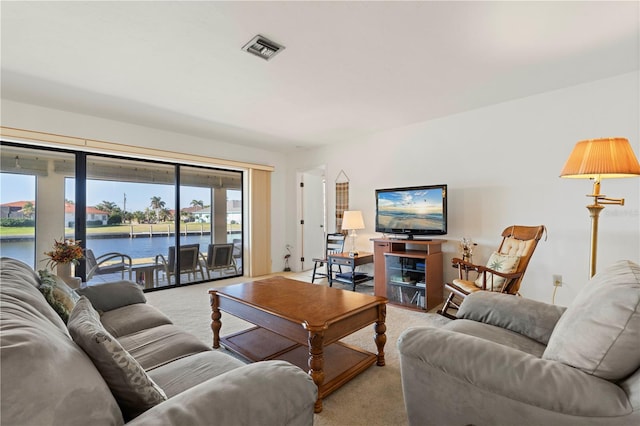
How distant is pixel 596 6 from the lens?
1862 mm

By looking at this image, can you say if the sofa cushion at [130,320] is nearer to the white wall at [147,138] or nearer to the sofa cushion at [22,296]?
the sofa cushion at [22,296]

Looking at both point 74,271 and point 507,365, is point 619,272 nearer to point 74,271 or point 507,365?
point 507,365

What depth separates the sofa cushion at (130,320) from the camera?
1.80 meters

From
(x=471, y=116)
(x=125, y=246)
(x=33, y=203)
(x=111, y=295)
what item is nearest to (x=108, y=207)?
(x=125, y=246)

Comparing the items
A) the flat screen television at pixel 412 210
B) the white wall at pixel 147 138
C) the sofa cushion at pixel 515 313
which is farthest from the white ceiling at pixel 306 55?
the sofa cushion at pixel 515 313

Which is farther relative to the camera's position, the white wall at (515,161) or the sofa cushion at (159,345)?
the white wall at (515,161)

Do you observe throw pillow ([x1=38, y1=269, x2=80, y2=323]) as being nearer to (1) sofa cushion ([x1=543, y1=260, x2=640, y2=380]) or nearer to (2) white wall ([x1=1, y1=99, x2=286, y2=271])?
(1) sofa cushion ([x1=543, y1=260, x2=640, y2=380])

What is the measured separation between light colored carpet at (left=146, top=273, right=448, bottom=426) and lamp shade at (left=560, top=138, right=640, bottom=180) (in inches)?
71.3

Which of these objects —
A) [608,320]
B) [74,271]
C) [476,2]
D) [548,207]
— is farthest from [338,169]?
[608,320]

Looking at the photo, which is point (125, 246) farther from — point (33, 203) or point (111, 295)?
point (111, 295)

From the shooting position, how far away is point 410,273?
3.71 m

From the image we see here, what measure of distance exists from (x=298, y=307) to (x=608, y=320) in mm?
1552

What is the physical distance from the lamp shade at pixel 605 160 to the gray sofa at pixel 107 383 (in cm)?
212

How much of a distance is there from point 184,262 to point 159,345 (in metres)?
3.42
